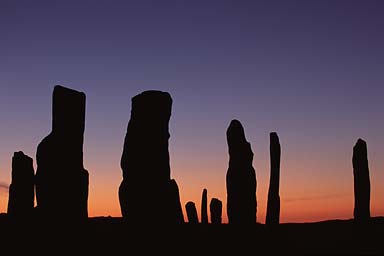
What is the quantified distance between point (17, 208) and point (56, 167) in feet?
19.2

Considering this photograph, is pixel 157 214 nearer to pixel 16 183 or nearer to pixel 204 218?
pixel 16 183

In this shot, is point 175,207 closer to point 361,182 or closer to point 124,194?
point 124,194

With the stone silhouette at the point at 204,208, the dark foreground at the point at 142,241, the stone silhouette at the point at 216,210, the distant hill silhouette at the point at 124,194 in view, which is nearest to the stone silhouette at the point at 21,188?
the dark foreground at the point at 142,241

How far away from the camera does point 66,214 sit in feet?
58.1

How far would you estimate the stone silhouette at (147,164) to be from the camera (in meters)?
18.2

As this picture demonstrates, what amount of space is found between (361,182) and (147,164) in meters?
12.3

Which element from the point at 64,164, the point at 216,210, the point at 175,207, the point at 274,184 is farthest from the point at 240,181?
the point at 216,210

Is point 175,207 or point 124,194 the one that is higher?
point 124,194

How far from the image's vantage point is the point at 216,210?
33.7 metres

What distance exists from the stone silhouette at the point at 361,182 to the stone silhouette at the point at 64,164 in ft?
44.1

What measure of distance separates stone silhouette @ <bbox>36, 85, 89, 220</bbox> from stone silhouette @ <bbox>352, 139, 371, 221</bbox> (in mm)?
13446

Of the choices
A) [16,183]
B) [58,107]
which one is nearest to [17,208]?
[16,183]

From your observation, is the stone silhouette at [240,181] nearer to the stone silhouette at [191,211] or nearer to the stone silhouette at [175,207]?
the stone silhouette at [175,207]

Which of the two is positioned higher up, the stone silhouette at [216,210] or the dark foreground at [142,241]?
the stone silhouette at [216,210]
